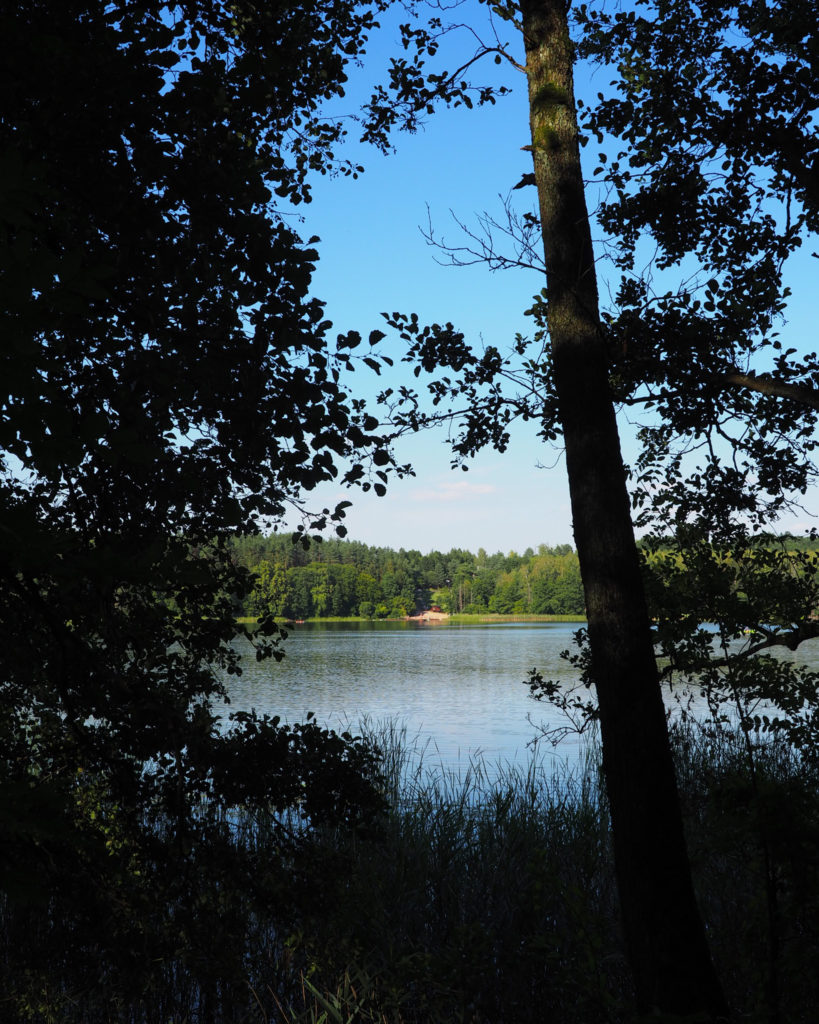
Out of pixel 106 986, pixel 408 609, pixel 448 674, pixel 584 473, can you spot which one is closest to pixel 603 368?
pixel 584 473

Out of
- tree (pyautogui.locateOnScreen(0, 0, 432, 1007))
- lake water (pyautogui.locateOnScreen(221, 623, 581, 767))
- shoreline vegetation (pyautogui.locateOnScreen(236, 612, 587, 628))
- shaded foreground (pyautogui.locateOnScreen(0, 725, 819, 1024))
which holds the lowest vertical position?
shoreline vegetation (pyautogui.locateOnScreen(236, 612, 587, 628))

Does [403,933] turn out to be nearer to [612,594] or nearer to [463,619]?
[612,594]

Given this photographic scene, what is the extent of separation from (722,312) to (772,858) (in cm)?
484

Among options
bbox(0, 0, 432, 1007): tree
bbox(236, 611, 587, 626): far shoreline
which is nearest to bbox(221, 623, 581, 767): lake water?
bbox(0, 0, 432, 1007): tree

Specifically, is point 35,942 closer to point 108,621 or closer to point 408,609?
point 108,621

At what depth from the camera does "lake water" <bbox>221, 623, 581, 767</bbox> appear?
52.3 ft

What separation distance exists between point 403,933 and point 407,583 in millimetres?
108142

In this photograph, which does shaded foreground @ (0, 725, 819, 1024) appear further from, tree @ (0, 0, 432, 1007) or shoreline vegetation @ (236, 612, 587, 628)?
shoreline vegetation @ (236, 612, 587, 628)

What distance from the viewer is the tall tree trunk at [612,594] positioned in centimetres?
388

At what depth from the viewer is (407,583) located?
11362 centimetres

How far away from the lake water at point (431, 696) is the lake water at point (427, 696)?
23 mm

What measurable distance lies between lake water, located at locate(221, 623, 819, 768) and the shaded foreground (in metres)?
2.92

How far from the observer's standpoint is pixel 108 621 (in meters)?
3.17

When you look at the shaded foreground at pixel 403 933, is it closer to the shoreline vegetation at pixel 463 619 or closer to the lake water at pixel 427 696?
the lake water at pixel 427 696
